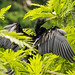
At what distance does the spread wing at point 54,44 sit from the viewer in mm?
1091

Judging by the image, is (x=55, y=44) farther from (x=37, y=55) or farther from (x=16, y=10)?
(x=16, y=10)

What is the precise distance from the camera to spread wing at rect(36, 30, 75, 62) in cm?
109

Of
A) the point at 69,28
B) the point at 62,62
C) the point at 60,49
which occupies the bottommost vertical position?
the point at 62,62

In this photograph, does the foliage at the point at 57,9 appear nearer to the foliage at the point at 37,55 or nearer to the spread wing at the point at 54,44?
the foliage at the point at 37,55

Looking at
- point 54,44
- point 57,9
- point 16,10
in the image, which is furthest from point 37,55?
point 16,10

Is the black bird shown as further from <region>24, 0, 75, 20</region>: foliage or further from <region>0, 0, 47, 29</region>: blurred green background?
<region>0, 0, 47, 29</region>: blurred green background

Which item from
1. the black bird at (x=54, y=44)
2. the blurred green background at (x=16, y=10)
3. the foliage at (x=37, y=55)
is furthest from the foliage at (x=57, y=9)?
the blurred green background at (x=16, y=10)

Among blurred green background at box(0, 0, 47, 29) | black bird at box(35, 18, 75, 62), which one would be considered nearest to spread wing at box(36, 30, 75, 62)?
black bird at box(35, 18, 75, 62)

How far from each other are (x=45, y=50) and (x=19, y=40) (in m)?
0.66

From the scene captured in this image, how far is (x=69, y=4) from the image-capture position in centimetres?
98

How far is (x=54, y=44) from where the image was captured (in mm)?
1143

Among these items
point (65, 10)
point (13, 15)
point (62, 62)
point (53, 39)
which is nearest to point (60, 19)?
point (65, 10)

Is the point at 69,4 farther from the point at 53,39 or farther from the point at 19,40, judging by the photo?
the point at 19,40

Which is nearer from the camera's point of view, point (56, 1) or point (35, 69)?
point (35, 69)
